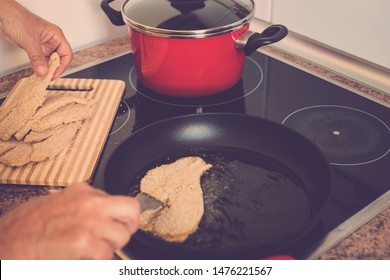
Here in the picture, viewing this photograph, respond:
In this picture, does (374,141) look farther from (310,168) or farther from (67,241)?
(67,241)

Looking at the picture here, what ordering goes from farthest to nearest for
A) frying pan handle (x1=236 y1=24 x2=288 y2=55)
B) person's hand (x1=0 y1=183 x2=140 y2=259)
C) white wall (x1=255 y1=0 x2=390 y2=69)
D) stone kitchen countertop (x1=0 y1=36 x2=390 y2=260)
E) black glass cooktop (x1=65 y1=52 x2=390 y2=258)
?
white wall (x1=255 y1=0 x2=390 y2=69) < frying pan handle (x1=236 y1=24 x2=288 y2=55) < black glass cooktop (x1=65 y1=52 x2=390 y2=258) < stone kitchen countertop (x1=0 y1=36 x2=390 y2=260) < person's hand (x1=0 y1=183 x2=140 y2=259)

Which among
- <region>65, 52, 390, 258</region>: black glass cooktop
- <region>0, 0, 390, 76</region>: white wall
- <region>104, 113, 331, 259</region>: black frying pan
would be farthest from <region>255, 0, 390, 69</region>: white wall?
<region>104, 113, 331, 259</region>: black frying pan

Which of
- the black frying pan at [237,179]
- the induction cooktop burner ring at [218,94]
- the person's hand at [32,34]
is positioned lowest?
the induction cooktop burner ring at [218,94]

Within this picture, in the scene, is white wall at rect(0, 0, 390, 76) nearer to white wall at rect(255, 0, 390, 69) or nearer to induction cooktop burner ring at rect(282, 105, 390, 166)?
white wall at rect(255, 0, 390, 69)

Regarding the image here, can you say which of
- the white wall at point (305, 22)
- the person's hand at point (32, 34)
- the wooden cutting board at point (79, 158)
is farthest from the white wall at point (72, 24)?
the wooden cutting board at point (79, 158)

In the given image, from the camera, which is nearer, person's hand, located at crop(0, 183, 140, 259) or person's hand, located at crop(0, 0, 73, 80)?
person's hand, located at crop(0, 183, 140, 259)

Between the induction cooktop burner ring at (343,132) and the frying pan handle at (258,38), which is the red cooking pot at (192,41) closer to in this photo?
the frying pan handle at (258,38)

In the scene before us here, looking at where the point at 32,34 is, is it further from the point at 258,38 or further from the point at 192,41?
the point at 258,38

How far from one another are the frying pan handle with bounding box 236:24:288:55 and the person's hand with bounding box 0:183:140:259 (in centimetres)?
47

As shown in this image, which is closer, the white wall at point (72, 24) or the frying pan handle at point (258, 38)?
the frying pan handle at point (258, 38)

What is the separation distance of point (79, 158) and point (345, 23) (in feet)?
Result: 2.19

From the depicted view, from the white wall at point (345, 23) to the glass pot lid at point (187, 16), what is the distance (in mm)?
218

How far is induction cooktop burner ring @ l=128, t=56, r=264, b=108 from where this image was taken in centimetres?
105

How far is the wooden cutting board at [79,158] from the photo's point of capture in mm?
830
